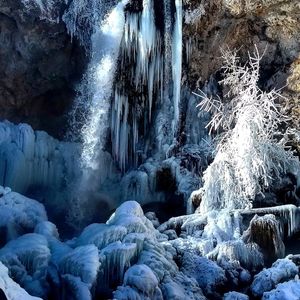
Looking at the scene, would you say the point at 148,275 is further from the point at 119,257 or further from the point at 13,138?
the point at 13,138

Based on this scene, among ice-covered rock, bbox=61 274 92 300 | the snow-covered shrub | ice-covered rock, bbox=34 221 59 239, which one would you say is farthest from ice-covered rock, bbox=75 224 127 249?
the snow-covered shrub

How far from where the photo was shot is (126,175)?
617 inches

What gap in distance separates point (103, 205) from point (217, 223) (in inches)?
156

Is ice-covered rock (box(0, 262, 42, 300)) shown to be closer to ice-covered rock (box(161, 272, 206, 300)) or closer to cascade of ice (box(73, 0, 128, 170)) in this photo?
ice-covered rock (box(161, 272, 206, 300))

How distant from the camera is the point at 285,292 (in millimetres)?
9391

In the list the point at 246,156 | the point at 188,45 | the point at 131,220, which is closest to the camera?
the point at 131,220

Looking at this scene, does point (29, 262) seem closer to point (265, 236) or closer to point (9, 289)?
point (9, 289)

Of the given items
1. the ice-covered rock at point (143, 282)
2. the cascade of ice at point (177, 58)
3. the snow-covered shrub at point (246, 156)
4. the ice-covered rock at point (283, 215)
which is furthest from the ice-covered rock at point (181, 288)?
the cascade of ice at point (177, 58)

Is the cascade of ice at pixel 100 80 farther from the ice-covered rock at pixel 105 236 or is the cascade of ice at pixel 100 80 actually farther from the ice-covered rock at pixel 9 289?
the ice-covered rock at pixel 9 289

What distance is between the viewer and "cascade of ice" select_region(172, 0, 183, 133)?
14906 millimetres

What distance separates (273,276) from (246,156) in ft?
12.6

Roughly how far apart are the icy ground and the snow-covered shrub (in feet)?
2.73

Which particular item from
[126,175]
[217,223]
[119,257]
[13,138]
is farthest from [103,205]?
[119,257]

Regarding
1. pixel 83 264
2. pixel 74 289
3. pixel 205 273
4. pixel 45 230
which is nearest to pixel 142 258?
pixel 83 264
